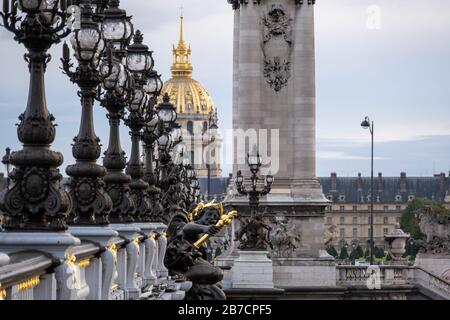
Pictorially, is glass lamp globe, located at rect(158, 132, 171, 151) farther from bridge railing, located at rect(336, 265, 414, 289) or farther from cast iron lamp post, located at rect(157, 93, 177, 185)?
bridge railing, located at rect(336, 265, 414, 289)

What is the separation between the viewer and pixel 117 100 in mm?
23953

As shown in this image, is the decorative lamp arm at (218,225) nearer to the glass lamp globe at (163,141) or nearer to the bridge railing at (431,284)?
the glass lamp globe at (163,141)

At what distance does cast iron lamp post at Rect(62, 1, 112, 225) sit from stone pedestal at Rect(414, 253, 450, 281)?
46.5 meters

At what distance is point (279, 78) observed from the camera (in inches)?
2537

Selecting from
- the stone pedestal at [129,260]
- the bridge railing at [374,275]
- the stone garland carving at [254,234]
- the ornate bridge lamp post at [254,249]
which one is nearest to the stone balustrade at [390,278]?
the bridge railing at [374,275]

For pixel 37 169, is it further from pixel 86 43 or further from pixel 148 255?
pixel 148 255

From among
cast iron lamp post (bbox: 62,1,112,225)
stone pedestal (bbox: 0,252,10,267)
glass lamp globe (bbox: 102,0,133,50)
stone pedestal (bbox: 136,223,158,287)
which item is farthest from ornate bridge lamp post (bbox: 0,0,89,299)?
stone pedestal (bbox: 136,223,158,287)

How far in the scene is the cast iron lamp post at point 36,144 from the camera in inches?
609

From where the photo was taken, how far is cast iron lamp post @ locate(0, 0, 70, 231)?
50.8 ft

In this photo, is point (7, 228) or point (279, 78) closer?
point (7, 228)

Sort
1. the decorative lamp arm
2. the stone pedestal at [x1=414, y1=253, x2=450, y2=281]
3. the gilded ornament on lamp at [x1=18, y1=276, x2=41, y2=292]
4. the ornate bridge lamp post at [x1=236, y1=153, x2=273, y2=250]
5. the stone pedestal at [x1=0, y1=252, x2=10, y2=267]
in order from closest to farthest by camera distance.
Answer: the stone pedestal at [x1=0, y1=252, x2=10, y2=267] < the gilded ornament on lamp at [x1=18, y1=276, x2=41, y2=292] < the decorative lamp arm < the ornate bridge lamp post at [x1=236, y1=153, x2=273, y2=250] < the stone pedestal at [x1=414, y1=253, x2=450, y2=281]
